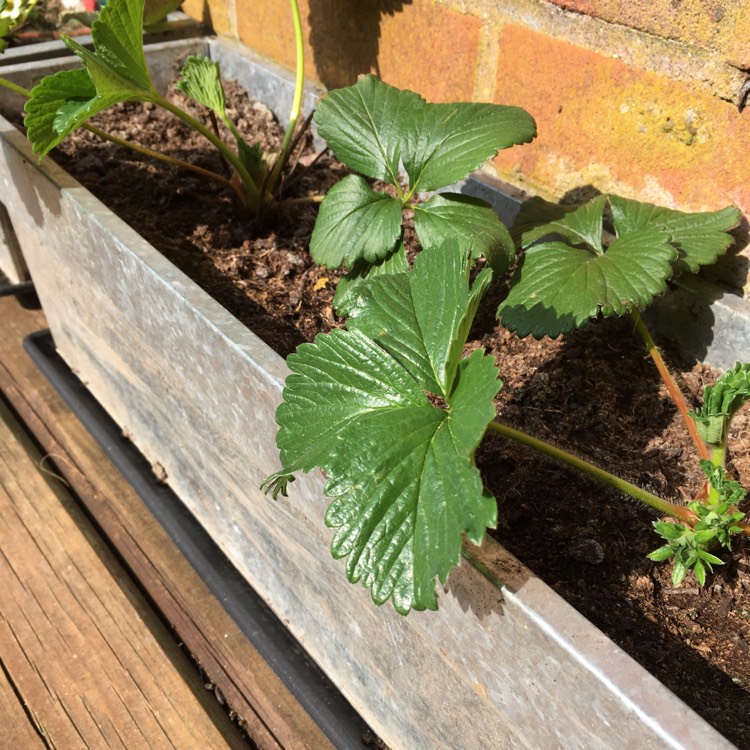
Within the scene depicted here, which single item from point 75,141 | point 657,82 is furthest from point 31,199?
point 657,82

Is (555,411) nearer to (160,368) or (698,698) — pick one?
(698,698)

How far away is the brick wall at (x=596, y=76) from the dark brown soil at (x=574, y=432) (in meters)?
0.19

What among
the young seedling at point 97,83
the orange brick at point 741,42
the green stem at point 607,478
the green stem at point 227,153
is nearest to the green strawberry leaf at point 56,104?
the young seedling at point 97,83

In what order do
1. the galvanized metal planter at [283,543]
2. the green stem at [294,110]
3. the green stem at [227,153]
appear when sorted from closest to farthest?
1. the galvanized metal planter at [283,543]
2. the green stem at [227,153]
3. the green stem at [294,110]

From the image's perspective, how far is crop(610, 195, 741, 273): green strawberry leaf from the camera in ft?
2.79

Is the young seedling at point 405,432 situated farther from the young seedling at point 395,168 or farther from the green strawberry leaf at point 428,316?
the young seedling at point 395,168

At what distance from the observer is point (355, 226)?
92 centimetres

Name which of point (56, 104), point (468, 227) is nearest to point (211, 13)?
point (56, 104)

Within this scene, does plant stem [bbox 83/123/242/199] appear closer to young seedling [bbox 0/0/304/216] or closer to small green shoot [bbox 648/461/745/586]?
young seedling [bbox 0/0/304/216]

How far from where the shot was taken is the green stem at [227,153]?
1.07 m

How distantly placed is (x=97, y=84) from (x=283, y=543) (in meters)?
0.57

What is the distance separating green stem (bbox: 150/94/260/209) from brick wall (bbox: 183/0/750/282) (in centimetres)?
31

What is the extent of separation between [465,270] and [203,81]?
697 millimetres

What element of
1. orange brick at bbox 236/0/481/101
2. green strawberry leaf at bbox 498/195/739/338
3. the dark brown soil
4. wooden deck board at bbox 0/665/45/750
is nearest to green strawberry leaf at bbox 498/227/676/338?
green strawberry leaf at bbox 498/195/739/338
